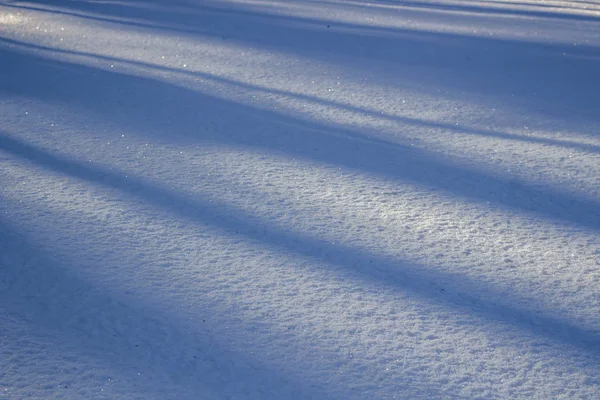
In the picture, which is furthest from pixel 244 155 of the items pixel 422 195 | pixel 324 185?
pixel 422 195

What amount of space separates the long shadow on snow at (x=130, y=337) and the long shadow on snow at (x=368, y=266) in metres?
0.79

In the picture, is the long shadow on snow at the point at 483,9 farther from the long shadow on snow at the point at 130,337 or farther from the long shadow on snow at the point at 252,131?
the long shadow on snow at the point at 130,337

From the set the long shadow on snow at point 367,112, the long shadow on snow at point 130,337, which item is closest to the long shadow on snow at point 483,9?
the long shadow on snow at point 367,112

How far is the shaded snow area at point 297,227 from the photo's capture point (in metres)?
3.26

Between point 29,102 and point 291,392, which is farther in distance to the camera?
point 29,102

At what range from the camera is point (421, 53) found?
9.59m

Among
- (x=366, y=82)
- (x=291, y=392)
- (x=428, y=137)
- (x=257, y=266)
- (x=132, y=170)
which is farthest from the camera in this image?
(x=366, y=82)

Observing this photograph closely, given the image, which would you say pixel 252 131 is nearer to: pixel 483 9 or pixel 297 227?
pixel 297 227

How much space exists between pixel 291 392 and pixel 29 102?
5.01 meters

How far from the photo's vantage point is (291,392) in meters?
3.08

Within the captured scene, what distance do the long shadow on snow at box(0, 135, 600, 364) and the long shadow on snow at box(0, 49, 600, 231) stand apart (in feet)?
3.39

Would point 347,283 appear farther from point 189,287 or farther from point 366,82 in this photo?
point 366,82

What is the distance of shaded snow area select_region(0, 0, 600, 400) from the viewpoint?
3260 millimetres

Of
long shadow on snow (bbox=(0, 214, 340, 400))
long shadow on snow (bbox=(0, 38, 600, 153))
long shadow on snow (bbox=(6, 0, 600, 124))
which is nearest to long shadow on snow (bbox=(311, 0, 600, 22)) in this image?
long shadow on snow (bbox=(6, 0, 600, 124))
